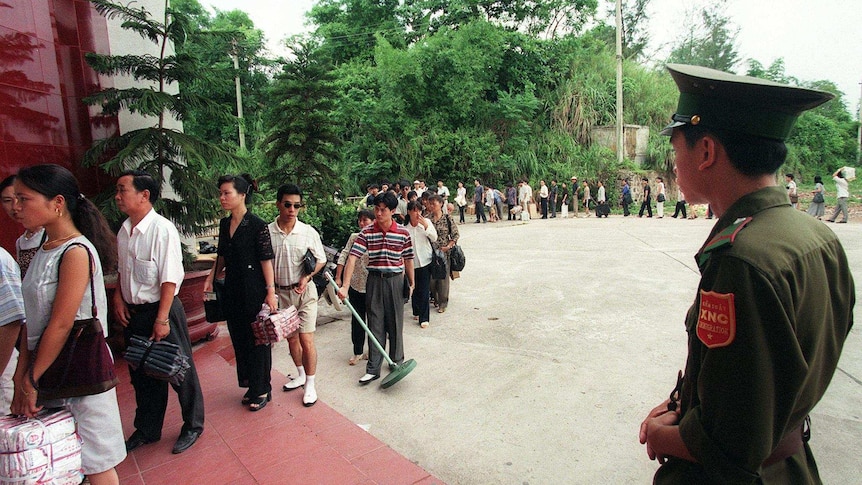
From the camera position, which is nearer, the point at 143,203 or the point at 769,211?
the point at 769,211

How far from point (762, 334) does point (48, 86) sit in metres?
6.10

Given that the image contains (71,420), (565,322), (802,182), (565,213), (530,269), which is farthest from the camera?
(802,182)

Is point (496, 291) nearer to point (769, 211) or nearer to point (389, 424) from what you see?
point (389, 424)

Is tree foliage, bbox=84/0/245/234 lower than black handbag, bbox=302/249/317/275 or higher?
higher

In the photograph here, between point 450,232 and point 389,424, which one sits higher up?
point 450,232

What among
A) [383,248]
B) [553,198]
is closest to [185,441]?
[383,248]

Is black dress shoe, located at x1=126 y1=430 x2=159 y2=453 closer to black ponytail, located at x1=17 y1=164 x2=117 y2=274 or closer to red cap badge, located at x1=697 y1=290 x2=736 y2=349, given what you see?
black ponytail, located at x1=17 y1=164 x2=117 y2=274

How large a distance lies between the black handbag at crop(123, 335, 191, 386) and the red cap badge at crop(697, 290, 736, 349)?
2.91m

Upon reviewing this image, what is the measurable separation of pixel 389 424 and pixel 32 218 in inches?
96.0

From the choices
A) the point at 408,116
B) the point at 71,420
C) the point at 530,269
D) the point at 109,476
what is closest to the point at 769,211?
the point at 71,420

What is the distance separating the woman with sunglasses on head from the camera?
209cm

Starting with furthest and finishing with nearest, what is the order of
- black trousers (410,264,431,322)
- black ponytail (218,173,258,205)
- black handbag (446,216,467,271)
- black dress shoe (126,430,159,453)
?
black handbag (446,216,467,271) → black trousers (410,264,431,322) → black ponytail (218,173,258,205) → black dress shoe (126,430,159,453)

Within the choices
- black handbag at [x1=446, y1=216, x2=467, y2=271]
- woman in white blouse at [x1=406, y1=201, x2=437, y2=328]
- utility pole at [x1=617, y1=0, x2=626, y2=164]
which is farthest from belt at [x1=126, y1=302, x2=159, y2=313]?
utility pole at [x1=617, y1=0, x2=626, y2=164]

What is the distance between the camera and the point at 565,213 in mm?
19156
